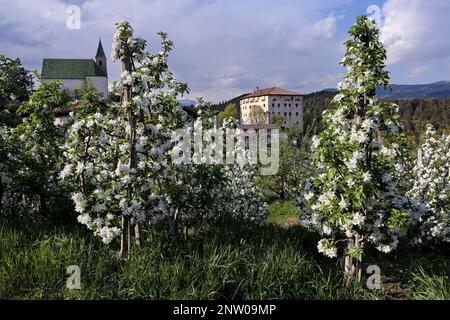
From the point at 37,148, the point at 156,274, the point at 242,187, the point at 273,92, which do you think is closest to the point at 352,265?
the point at 156,274

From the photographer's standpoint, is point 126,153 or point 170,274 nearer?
point 170,274

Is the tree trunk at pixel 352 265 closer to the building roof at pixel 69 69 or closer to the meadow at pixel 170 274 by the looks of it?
the meadow at pixel 170 274

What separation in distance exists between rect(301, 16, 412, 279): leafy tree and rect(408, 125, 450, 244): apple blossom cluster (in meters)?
2.34

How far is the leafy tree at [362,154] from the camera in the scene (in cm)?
526

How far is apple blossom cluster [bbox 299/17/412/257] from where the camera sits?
5254 millimetres

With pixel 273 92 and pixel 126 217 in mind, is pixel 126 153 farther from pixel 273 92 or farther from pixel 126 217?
pixel 273 92

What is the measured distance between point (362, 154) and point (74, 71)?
93.4 meters

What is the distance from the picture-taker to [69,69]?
8925cm

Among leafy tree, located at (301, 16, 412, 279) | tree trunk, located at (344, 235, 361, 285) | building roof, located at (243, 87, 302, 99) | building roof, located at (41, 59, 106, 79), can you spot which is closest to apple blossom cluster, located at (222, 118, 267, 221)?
tree trunk, located at (344, 235, 361, 285)

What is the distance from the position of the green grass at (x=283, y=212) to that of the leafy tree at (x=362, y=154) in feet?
25.5

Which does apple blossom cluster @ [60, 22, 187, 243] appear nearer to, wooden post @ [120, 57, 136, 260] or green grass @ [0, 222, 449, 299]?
wooden post @ [120, 57, 136, 260]
